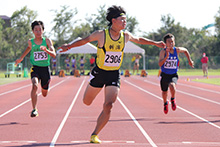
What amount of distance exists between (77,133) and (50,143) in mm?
900

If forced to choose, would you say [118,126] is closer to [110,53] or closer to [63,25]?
[110,53]

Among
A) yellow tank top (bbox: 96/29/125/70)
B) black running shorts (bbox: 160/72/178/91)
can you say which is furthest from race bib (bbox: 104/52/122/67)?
black running shorts (bbox: 160/72/178/91)

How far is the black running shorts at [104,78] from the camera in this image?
574 centimetres

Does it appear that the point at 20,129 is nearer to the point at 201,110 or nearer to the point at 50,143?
the point at 50,143

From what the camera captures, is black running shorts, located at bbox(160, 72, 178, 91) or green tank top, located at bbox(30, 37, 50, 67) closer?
green tank top, located at bbox(30, 37, 50, 67)

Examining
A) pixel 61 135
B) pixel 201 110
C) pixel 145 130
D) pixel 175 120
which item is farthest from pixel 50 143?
pixel 201 110

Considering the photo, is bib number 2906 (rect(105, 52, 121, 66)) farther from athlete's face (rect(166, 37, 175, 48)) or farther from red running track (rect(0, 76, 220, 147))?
athlete's face (rect(166, 37, 175, 48))

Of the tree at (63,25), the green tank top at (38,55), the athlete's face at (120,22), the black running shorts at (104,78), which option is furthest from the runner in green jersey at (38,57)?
the tree at (63,25)

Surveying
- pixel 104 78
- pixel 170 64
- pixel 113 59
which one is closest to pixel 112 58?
pixel 113 59

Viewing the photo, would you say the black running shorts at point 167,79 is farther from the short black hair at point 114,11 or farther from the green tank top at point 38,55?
the short black hair at point 114,11

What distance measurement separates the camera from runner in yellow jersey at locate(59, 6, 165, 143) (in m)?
5.54

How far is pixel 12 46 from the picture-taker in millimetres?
61469

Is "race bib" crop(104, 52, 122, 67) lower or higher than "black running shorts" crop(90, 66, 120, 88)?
higher

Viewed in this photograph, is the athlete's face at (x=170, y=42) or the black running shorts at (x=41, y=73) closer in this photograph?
the black running shorts at (x=41, y=73)
